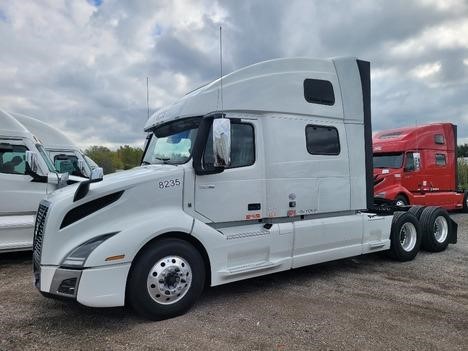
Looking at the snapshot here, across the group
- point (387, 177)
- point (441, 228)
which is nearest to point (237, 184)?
point (441, 228)

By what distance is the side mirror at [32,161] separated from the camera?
7625 millimetres

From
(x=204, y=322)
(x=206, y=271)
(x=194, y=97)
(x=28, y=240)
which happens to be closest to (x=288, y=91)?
(x=194, y=97)

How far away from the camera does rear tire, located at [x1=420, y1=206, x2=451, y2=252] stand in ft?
27.6

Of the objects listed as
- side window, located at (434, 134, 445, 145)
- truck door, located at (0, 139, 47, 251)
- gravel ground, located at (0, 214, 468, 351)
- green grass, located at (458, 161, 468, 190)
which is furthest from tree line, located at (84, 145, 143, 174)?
green grass, located at (458, 161, 468, 190)

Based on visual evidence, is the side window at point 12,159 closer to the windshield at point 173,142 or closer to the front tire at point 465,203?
the windshield at point 173,142

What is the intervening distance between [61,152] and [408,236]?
11.1 metres

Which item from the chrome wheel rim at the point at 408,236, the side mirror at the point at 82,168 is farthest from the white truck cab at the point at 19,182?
the chrome wheel rim at the point at 408,236

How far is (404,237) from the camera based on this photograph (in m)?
8.08

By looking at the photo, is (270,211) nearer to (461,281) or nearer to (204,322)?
(204,322)

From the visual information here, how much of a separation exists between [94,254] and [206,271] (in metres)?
1.50

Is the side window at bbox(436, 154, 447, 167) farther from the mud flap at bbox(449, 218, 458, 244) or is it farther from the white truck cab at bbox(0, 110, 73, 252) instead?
the white truck cab at bbox(0, 110, 73, 252)

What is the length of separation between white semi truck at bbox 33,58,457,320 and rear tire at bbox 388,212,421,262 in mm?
33

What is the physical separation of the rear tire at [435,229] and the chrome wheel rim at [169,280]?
567 cm

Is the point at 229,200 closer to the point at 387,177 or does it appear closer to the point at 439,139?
the point at 387,177
